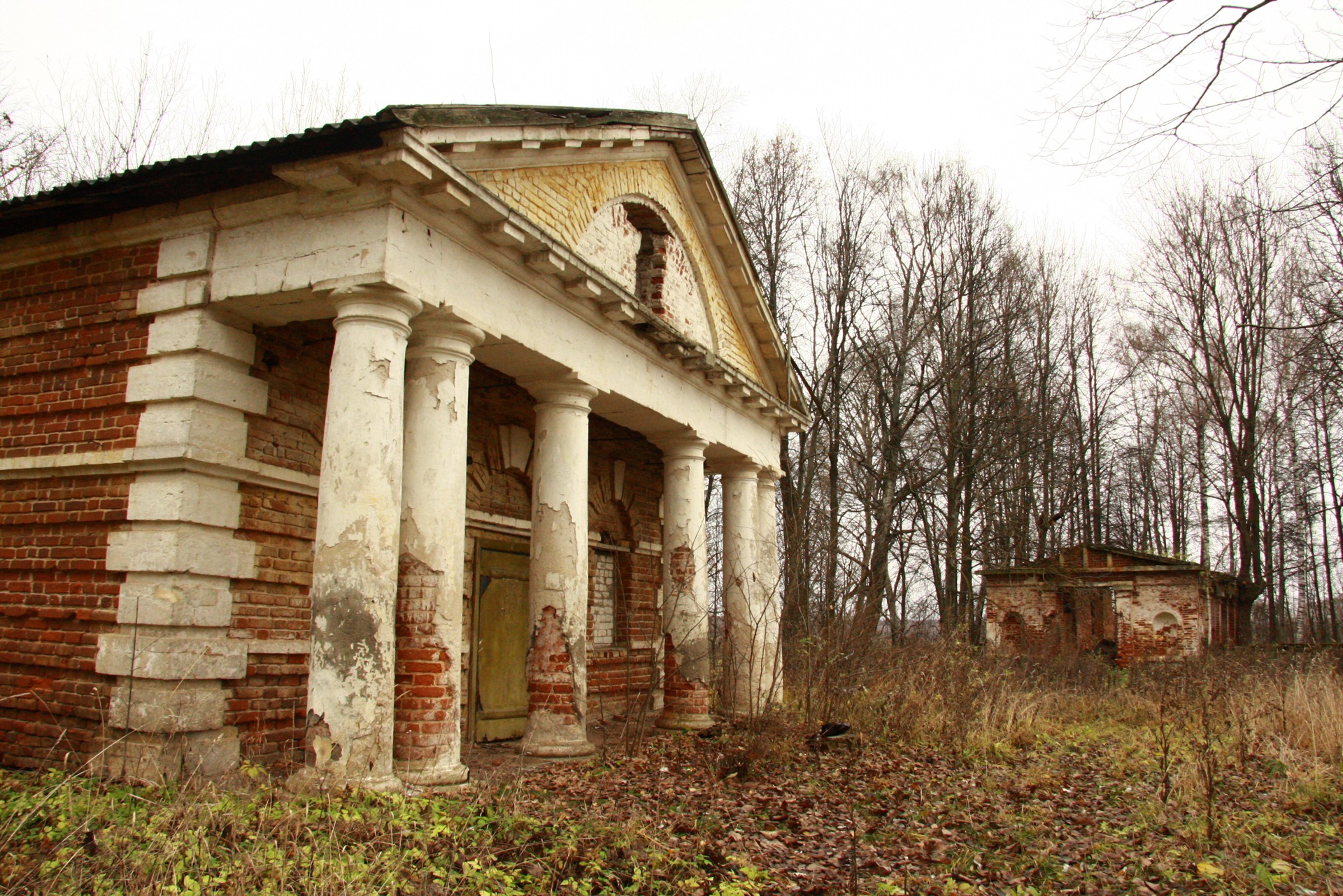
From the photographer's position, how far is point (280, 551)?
7.24 metres

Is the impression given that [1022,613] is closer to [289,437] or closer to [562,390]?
[562,390]

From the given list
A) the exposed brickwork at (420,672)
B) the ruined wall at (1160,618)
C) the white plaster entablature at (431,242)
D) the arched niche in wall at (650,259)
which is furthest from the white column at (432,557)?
the ruined wall at (1160,618)

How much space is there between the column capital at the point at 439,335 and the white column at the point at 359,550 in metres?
0.45

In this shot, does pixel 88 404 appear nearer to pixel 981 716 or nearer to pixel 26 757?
pixel 26 757

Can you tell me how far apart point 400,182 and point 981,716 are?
8.07 m

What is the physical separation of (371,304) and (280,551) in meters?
2.25

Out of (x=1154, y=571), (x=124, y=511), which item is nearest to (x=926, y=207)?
(x=1154, y=571)

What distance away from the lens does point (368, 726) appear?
5.93 metres

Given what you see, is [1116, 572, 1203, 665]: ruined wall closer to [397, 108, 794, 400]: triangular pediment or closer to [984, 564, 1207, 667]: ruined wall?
[984, 564, 1207, 667]: ruined wall

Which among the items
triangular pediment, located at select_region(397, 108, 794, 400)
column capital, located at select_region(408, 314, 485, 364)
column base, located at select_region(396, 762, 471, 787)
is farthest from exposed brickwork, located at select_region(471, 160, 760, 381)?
column base, located at select_region(396, 762, 471, 787)

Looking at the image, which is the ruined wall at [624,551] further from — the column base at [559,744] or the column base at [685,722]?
the column base at [559,744]

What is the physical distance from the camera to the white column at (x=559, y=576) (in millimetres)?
8094

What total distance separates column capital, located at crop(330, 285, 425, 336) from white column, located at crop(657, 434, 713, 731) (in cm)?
497

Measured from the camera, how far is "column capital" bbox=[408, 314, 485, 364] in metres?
7.04
